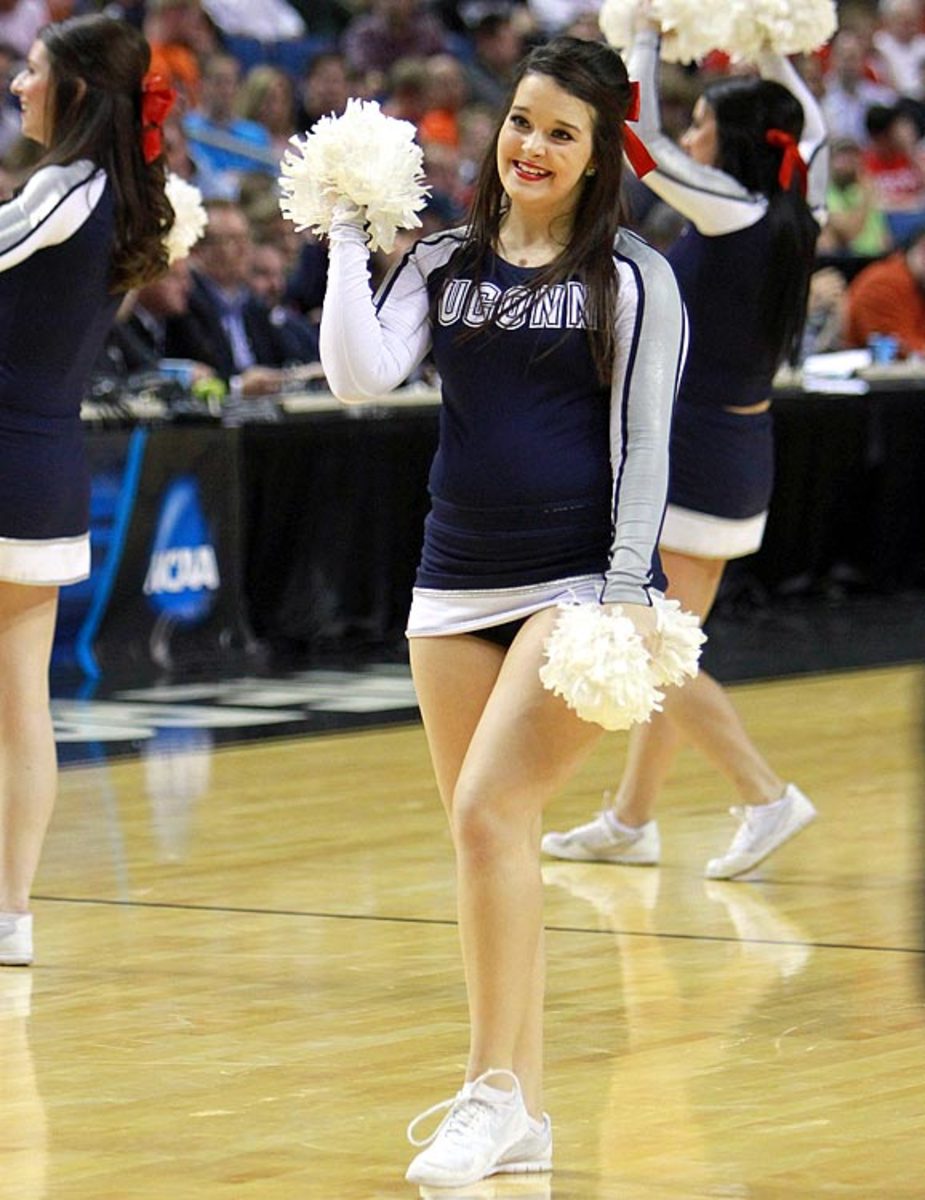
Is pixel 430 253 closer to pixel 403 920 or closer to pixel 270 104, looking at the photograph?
pixel 403 920

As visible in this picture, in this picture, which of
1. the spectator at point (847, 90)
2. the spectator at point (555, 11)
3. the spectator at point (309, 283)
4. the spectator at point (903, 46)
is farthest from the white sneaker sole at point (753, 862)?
the spectator at point (903, 46)

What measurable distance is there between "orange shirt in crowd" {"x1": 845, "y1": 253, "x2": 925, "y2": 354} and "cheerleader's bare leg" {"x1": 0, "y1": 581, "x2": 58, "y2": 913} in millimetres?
8347

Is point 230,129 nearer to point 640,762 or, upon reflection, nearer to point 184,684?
point 184,684

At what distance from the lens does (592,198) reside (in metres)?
3.66

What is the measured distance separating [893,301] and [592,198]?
30.6 ft

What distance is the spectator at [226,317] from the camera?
10250 mm

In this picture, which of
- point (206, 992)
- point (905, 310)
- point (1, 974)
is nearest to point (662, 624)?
point (206, 992)

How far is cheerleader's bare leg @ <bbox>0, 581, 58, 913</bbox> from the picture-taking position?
16.1ft

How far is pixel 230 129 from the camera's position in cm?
1309

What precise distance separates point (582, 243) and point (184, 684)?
5368 millimetres

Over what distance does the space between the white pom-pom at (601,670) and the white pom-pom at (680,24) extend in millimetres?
2575

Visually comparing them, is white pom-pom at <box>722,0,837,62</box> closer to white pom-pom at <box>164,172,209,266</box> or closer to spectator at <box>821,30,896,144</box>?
white pom-pom at <box>164,172,209,266</box>

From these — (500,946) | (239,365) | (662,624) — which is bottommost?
(239,365)

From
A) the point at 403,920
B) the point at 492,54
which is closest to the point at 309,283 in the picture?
the point at 492,54
